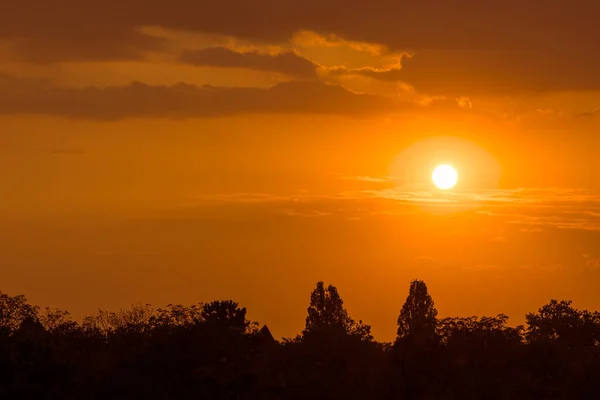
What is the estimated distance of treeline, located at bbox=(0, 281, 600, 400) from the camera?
8769 cm

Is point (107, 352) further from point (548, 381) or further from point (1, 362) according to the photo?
point (548, 381)

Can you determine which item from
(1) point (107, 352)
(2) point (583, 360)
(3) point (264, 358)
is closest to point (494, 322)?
(2) point (583, 360)

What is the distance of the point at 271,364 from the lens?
96.1 meters

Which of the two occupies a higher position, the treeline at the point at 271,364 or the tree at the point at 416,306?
the tree at the point at 416,306

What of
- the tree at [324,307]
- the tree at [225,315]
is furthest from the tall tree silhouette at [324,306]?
the tree at [225,315]

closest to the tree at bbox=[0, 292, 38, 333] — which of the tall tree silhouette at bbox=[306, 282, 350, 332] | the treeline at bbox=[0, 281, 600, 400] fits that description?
the treeline at bbox=[0, 281, 600, 400]

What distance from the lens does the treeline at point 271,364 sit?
3452 inches

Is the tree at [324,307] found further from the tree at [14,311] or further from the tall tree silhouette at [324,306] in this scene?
the tree at [14,311]

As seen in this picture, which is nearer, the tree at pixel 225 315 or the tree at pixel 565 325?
the tree at pixel 225 315

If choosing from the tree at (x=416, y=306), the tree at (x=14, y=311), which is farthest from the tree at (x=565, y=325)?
the tree at (x=14, y=311)

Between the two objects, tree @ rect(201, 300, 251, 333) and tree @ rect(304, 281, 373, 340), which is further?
tree @ rect(304, 281, 373, 340)

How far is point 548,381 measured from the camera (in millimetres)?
97750

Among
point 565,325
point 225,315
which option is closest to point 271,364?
point 225,315

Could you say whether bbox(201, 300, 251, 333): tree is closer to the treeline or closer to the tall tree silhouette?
the treeline
